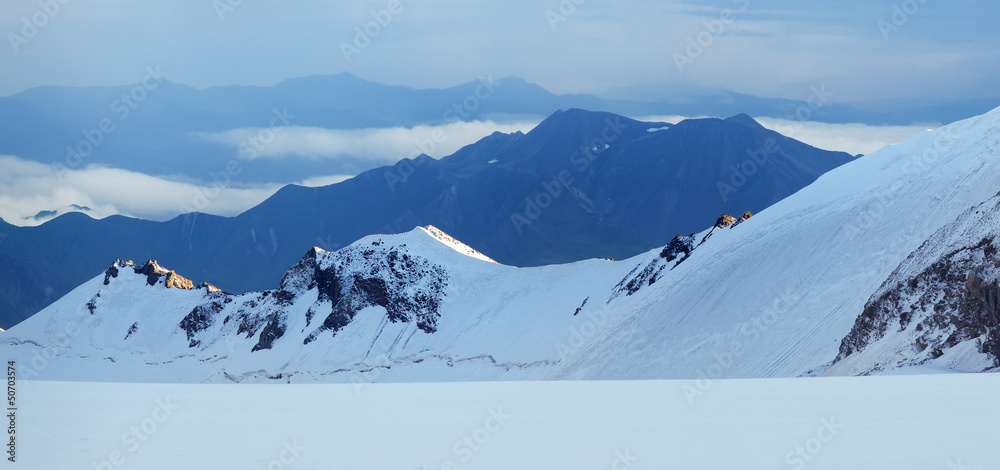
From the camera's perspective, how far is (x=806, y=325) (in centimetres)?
6356

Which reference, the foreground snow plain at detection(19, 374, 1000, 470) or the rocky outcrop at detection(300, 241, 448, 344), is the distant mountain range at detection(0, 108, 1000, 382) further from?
the foreground snow plain at detection(19, 374, 1000, 470)

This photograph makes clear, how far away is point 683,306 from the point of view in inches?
3063

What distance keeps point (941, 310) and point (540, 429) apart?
116ft

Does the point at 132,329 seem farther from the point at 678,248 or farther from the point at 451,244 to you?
the point at 678,248

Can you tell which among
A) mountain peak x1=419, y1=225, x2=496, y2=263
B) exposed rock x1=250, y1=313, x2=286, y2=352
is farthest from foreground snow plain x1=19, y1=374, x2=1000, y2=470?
mountain peak x1=419, y1=225, x2=496, y2=263

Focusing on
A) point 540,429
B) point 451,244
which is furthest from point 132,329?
point 540,429

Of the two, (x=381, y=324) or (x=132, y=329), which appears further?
(x=132, y=329)

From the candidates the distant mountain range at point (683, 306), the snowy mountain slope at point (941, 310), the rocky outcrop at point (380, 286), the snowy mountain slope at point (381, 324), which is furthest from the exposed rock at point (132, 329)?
the snowy mountain slope at point (941, 310)

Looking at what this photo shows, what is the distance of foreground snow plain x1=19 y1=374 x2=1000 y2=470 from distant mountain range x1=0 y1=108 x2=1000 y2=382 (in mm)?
3779

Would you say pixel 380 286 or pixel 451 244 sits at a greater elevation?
pixel 451 244

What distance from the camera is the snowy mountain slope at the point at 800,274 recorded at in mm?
63969

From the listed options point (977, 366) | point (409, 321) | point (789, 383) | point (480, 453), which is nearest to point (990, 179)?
point (977, 366)

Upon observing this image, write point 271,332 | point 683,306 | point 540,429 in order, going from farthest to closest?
point 271,332, point 683,306, point 540,429

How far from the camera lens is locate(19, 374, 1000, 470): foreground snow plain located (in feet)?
52.4
